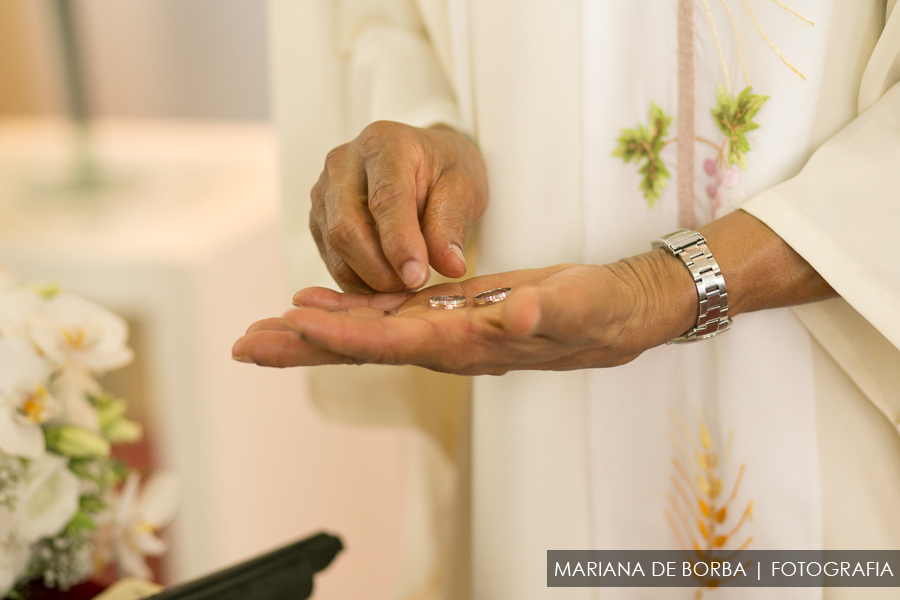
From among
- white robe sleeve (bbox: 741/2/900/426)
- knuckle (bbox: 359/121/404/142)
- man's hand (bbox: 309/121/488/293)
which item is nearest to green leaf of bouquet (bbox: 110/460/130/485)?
man's hand (bbox: 309/121/488/293)

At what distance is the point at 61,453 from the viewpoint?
1.82ft

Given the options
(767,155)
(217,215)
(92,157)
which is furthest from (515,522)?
(92,157)

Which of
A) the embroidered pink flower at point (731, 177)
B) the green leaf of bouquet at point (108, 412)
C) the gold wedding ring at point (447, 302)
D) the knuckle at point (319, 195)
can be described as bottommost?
the green leaf of bouquet at point (108, 412)

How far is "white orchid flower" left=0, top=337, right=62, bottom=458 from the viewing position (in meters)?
0.50

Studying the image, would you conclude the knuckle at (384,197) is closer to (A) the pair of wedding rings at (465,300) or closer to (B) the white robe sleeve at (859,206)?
(A) the pair of wedding rings at (465,300)

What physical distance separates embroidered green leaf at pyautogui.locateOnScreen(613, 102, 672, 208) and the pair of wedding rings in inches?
7.6

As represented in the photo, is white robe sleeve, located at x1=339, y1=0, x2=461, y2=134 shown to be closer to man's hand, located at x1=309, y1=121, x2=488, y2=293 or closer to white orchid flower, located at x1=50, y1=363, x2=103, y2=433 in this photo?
man's hand, located at x1=309, y1=121, x2=488, y2=293

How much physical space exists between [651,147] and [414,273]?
27 cm

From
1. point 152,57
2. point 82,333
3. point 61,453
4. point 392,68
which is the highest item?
point 152,57

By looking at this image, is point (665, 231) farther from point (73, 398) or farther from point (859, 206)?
point (73, 398)

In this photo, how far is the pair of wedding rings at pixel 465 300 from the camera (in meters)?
0.52

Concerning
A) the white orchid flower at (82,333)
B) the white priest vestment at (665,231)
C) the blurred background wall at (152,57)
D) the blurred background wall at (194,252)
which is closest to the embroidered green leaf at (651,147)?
the white priest vestment at (665,231)

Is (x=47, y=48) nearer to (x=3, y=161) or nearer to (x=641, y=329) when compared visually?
(x=3, y=161)

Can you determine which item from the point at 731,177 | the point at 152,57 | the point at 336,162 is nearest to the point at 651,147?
the point at 731,177
